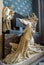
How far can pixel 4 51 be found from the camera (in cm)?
277

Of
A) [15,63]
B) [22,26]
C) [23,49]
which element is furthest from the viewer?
[22,26]

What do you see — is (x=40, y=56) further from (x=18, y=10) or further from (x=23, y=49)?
(x=18, y=10)

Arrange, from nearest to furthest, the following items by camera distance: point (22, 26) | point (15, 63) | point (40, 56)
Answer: point (15, 63) → point (40, 56) → point (22, 26)

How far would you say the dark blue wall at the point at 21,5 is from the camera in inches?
135

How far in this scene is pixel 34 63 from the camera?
2.55 metres

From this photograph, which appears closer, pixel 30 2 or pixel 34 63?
pixel 34 63

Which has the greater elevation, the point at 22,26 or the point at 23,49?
the point at 22,26

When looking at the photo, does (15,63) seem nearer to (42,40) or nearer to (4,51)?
(4,51)

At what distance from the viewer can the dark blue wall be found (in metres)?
3.43

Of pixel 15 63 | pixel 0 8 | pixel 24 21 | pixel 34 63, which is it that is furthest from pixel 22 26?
pixel 15 63

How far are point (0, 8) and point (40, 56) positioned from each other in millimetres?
1297

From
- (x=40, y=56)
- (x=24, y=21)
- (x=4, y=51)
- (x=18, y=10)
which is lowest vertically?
(x=40, y=56)

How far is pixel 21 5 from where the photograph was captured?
3.81m

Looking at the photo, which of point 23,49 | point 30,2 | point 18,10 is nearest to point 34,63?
point 23,49
